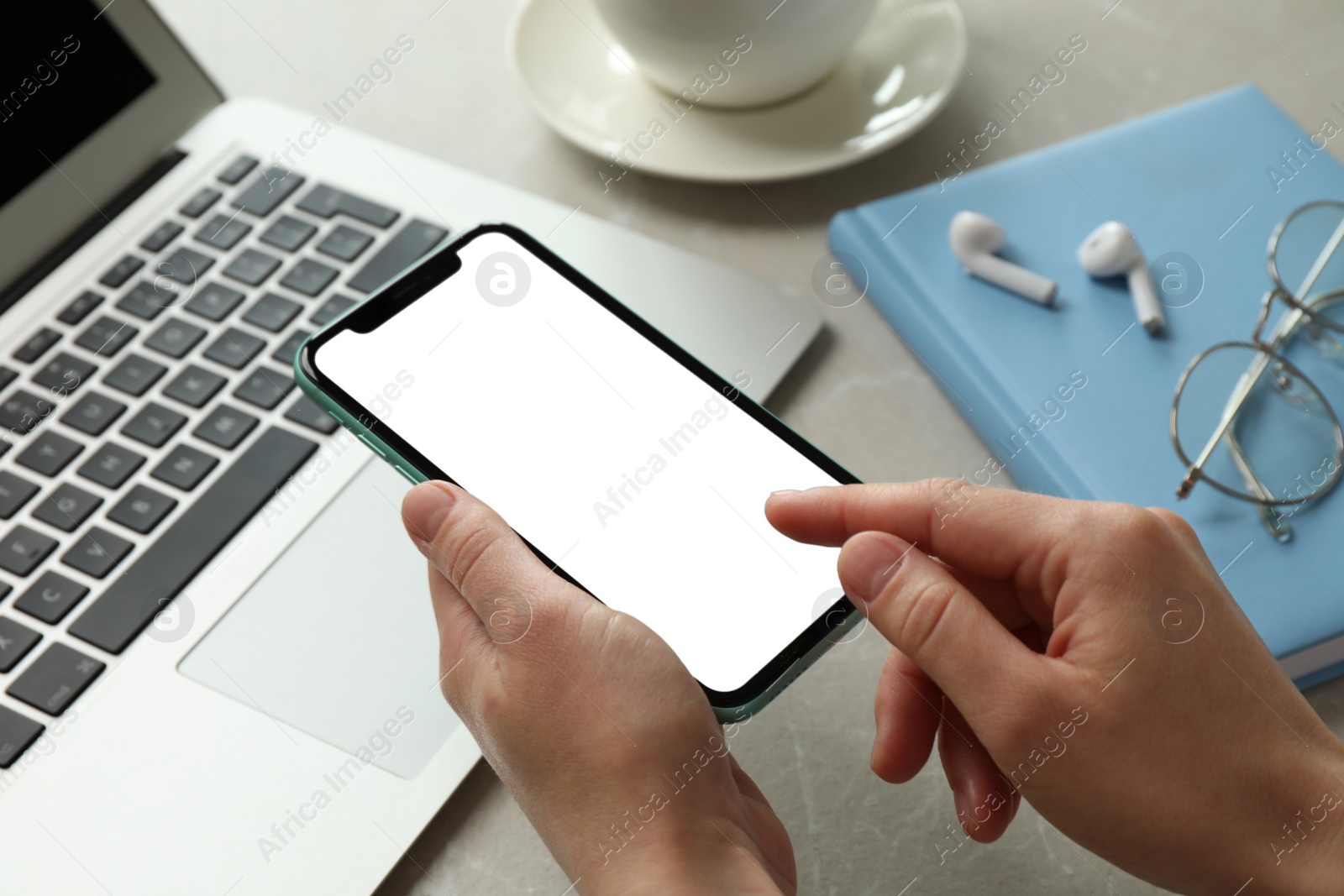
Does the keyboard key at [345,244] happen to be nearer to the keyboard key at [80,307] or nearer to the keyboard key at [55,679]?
the keyboard key at [80,307]

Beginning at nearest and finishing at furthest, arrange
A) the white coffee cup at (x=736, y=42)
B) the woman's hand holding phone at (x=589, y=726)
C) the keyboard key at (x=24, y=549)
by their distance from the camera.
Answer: the woman's hand holding phone at (x=589, y=726), the keyboard key at (x=24, y=549), the white coffee cup at (x=736, y=42)

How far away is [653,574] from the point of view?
39 cm

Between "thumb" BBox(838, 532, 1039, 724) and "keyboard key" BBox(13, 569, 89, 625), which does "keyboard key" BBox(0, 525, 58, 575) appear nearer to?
"keyboard key" BBox(13, 569, 89, 625)

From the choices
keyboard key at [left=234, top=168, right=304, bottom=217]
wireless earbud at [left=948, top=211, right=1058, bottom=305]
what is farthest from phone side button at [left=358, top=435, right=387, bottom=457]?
wireless earbud at [left=948, top=211, right=1058, bottom=305]

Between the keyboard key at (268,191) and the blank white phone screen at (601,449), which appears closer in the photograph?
the blank white phone screen at (601,449)

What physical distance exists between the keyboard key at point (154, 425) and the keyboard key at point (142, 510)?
0.09 ft

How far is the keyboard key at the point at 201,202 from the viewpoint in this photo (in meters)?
0.54

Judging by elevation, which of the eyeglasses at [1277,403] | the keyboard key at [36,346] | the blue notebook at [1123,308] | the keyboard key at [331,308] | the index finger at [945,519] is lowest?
the eyeglasses at [1277,403]

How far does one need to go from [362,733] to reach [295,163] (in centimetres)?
35

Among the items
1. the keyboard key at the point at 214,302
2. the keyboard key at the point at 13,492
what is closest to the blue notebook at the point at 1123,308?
the keyboard key at the point at 214,302

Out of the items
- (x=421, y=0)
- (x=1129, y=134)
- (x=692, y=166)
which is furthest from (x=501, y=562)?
(x=421, y=0)

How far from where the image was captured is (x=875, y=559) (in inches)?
13.3

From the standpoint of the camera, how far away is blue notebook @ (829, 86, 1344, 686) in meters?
0.45

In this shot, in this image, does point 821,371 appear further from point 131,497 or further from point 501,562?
point 131,497
